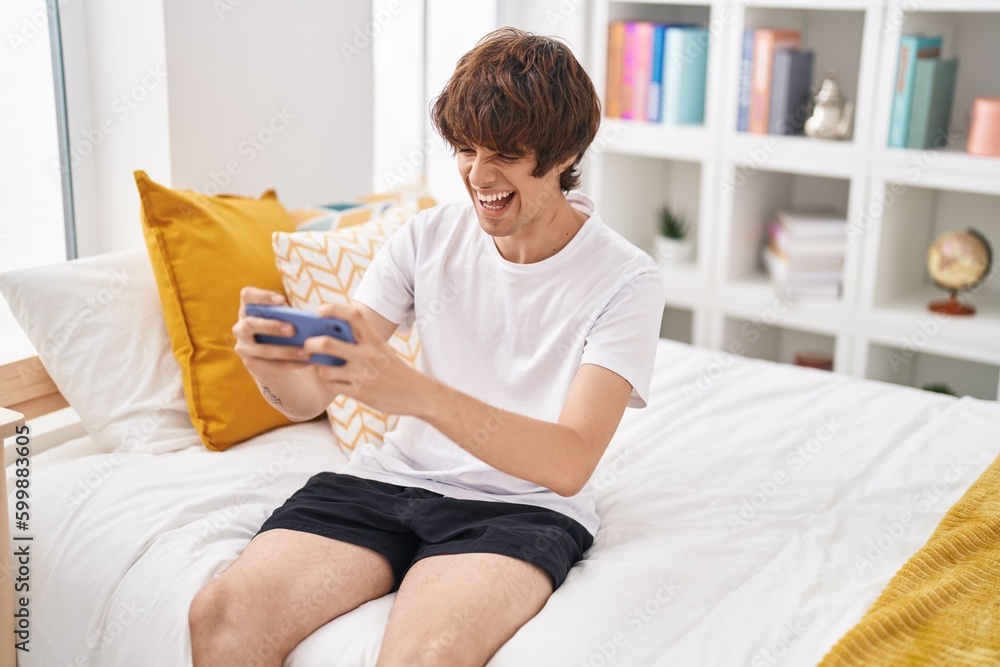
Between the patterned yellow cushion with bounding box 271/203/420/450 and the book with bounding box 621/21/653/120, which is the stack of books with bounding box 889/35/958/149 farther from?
the patterned yellow cushion with bounding box 271/203/420/450

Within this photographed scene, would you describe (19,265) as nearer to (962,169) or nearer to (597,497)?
(597,497)

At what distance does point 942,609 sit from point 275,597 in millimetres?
825

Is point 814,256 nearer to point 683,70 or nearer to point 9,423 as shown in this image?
point 683,70

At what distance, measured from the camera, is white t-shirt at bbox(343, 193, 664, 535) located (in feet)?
4.61

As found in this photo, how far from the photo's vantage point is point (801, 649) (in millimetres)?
1201

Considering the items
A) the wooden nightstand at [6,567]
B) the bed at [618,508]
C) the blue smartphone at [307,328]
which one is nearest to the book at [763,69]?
the bed at [618,508]

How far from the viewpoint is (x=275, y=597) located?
1.24m

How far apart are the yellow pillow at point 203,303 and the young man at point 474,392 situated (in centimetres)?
28

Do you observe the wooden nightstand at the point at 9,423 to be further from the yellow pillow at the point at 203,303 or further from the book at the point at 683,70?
the book at the point at 683,70

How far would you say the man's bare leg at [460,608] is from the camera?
3.74ft

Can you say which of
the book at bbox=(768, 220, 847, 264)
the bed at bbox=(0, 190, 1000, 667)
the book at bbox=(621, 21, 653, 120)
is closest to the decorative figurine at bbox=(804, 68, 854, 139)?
the book at bbox=(768, 220, 847, 264)

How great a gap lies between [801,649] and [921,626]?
15 centimetres

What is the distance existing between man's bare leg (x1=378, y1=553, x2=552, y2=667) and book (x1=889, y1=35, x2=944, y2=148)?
6.01ft

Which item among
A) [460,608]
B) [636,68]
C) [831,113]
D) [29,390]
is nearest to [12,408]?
[29,390]
